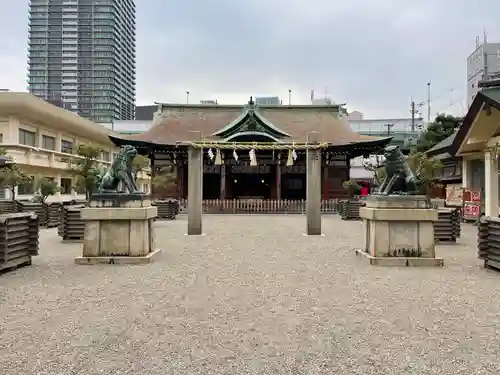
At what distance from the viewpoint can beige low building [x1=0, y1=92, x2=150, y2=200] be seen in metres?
25.4

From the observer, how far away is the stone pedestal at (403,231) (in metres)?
8.73

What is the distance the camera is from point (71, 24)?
245ft

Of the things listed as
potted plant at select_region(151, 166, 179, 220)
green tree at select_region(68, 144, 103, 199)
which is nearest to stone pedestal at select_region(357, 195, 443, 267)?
green tree at select_region(68, 144, 103, 199)

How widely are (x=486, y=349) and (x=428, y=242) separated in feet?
15.9

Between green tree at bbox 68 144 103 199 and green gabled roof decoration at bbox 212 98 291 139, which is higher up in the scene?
green gabled roof decoration at bbox 212 98 291 139

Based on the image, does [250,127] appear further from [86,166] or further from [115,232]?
[115,232]

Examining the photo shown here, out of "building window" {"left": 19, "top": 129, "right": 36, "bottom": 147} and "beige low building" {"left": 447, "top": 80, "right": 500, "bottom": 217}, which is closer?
Result: "beige low building" {"left": 447, "top": 80, "right": 500, "bottom": 217}

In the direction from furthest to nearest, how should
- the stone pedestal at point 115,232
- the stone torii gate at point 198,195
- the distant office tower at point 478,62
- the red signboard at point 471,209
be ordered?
the distant office tower at point 478,62, the red signboard at point 471,209, the stone torii gate at point 198,195, the stone pedestal at point 115,232

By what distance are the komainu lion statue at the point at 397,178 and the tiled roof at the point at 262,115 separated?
821 inches

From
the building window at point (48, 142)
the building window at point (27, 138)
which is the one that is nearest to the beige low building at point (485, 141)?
the building window at point (27, 138)

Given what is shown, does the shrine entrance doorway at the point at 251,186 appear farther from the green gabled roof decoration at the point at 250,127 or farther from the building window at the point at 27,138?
the building window at the point at 27,138

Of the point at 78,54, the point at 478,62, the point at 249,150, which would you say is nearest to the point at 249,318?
the point at 249,150

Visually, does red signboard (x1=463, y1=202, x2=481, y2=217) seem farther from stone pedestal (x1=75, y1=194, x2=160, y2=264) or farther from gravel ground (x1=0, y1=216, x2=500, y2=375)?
stone pedestal (x1=75, y1=194, x2=160, y2=264)

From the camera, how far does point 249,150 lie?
91.2ft
